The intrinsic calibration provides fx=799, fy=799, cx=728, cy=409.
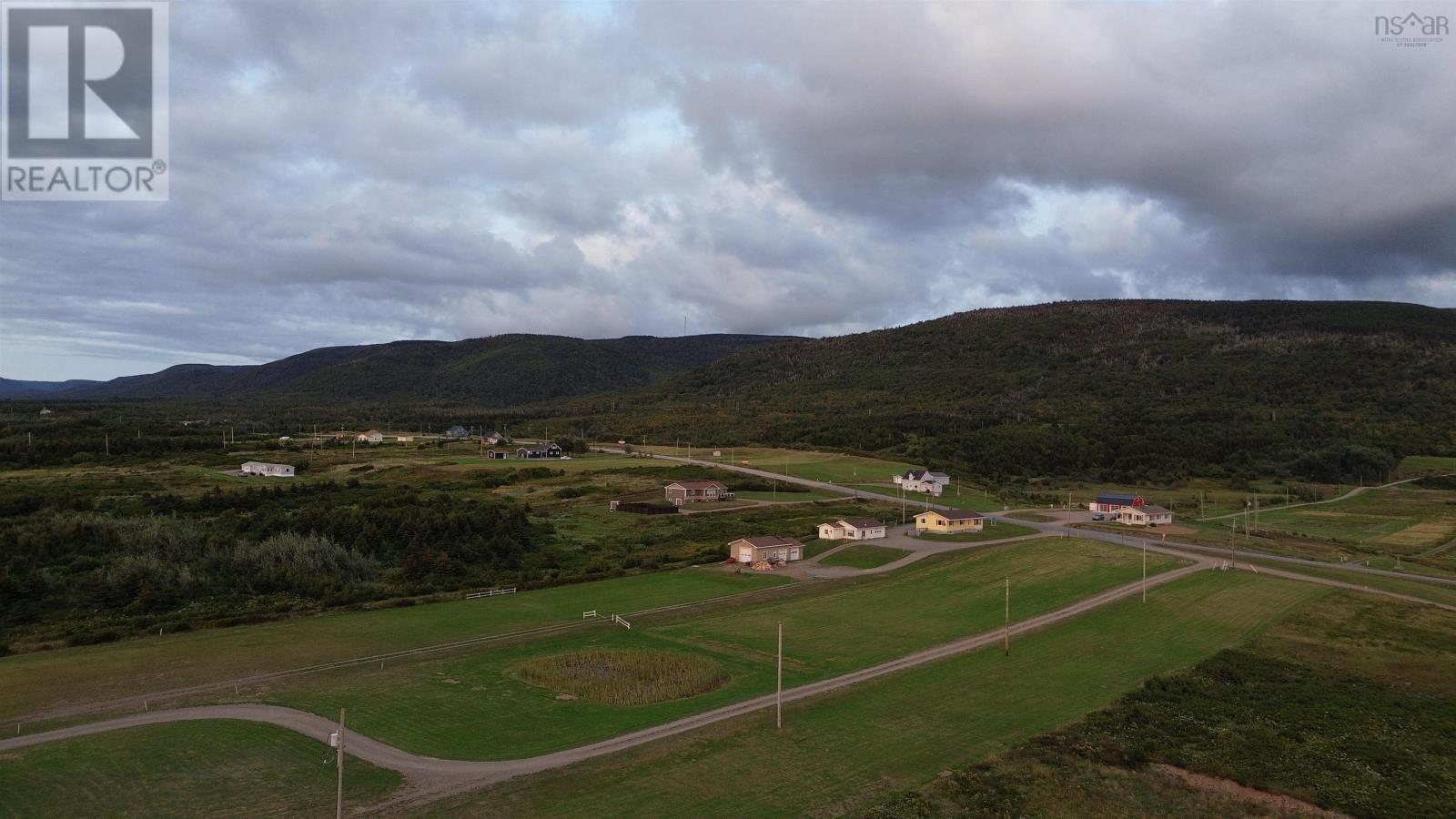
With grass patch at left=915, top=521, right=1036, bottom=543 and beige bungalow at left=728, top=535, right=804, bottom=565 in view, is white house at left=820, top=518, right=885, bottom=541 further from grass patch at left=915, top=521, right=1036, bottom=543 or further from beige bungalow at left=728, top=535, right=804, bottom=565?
beige bungalow at left=728, top=535, right=804, bottom=565

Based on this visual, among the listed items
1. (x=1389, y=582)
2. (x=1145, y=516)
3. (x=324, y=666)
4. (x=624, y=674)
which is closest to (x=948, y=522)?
(x=1145, y=516)

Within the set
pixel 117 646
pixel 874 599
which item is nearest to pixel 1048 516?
pixel 874 599

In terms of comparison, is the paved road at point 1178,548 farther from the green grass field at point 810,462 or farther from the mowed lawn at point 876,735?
the mowed lawn at point 876,735

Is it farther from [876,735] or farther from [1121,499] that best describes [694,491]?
[876,735]

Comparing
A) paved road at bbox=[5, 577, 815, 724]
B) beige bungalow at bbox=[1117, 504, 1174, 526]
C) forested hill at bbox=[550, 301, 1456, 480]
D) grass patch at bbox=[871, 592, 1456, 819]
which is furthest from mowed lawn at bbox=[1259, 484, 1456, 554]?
paved road at bbox=[5, 577, 815, 724]

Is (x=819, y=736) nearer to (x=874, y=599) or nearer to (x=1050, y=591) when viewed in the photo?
(x=874, y=599)
